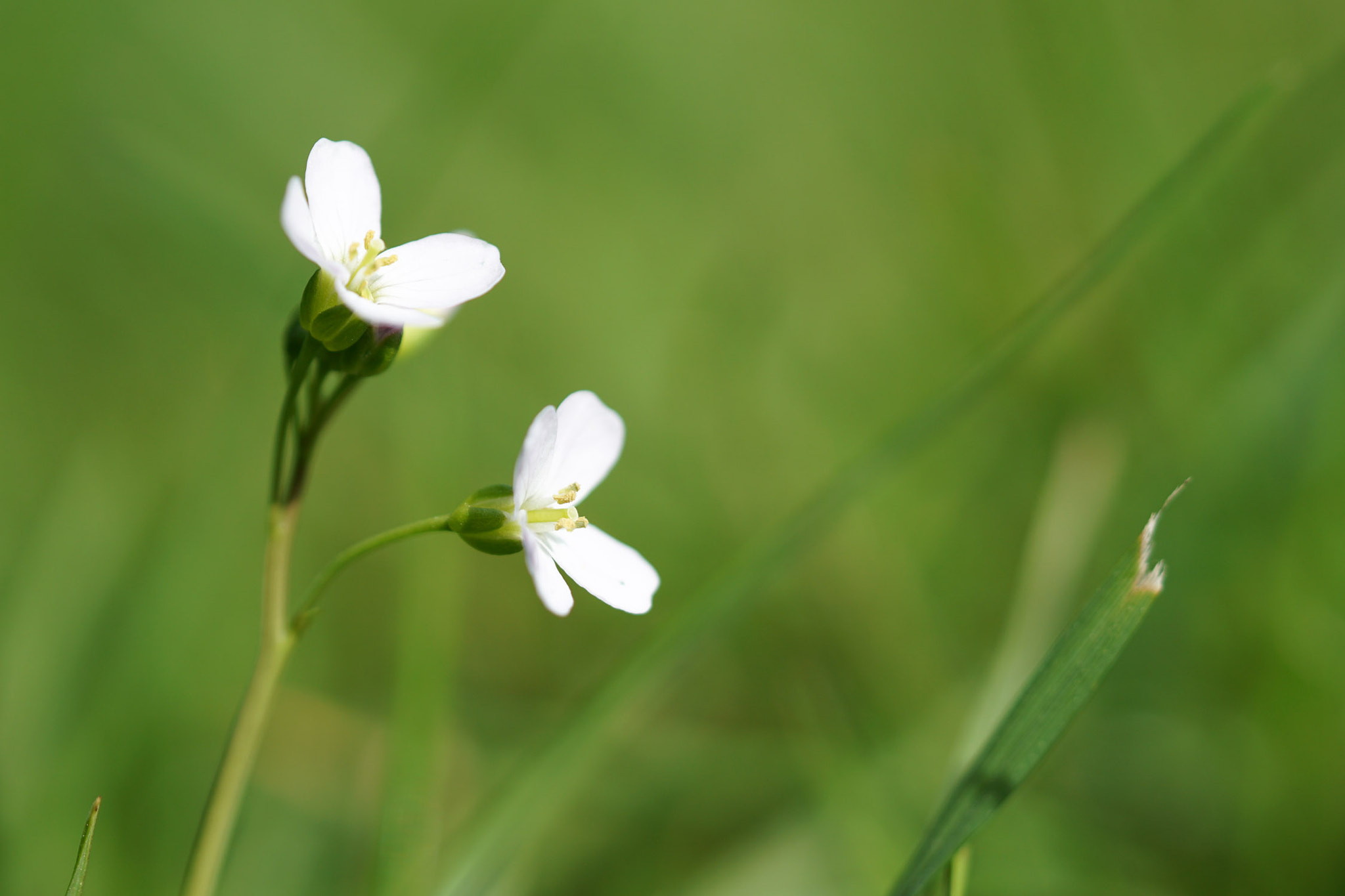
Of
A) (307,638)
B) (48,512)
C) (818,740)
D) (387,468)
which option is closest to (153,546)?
(48,512)

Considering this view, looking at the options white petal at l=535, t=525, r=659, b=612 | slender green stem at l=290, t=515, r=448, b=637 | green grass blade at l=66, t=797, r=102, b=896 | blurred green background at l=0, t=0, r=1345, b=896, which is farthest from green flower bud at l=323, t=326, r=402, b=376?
blurred green background at l=0, t=0, r=1345, b=896

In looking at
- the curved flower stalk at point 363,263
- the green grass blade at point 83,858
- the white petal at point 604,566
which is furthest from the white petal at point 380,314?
the green grass blade at point 83,858

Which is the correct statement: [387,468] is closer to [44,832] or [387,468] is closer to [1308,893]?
[44,832]

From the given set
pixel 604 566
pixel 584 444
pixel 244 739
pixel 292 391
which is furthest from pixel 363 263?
pixel 244 739

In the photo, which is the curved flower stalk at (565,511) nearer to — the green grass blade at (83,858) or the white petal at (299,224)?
the white petal at (299,224)

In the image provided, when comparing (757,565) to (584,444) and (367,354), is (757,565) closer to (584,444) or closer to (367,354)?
(584,444)

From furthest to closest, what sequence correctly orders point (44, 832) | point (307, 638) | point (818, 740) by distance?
1. point (307, 638)
2. point (818, 740)
3. point (44, 832)

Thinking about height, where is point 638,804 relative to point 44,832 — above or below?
below

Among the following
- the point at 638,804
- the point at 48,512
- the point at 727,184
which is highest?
the point at 727,184
